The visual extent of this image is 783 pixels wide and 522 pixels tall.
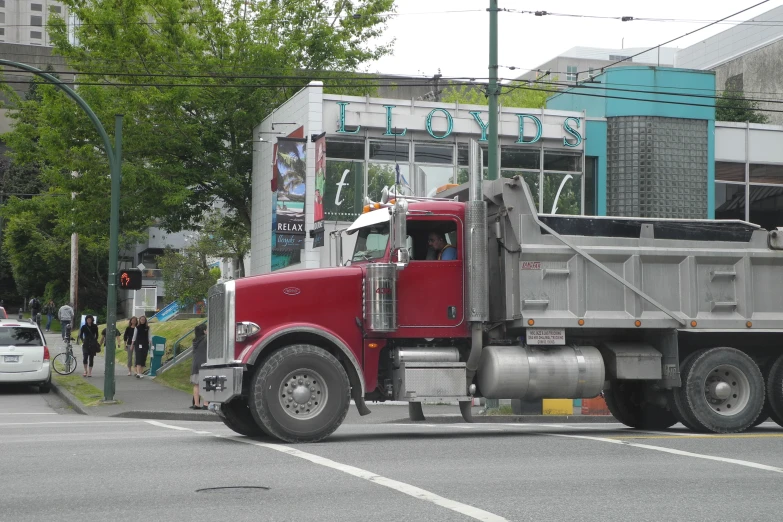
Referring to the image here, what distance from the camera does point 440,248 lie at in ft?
43.5

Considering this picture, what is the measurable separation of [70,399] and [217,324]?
1200 cm

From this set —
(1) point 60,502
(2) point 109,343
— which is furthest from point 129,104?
(1) point 60,502

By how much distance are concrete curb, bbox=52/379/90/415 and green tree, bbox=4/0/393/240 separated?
16.3 feet

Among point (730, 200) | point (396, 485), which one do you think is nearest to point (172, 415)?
point (396, 485)

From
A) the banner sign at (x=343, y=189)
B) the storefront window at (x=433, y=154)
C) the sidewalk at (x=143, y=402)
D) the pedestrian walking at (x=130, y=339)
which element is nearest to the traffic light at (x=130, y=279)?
the sidewalk at (x=143, y=402)

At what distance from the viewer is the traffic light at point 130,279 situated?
23031 mm

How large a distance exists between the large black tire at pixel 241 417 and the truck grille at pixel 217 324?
26.4 inches

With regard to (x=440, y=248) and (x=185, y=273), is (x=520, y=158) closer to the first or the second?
(x=440, y=248)

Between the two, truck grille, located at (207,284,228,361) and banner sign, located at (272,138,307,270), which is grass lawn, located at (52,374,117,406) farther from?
truck grille, located at (207,284,228,361)

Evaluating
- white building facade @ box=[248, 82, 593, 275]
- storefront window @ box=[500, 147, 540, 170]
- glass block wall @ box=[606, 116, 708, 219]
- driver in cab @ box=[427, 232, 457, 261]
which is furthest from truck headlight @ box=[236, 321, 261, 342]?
glass block wall @ box=[606, 116, 708, 219]

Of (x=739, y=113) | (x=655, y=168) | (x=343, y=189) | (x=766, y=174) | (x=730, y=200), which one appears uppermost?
(x=739, y=113)

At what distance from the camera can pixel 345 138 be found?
28.3m

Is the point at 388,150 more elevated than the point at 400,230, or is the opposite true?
the point at 388,150

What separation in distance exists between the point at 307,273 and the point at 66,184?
59.7ft
